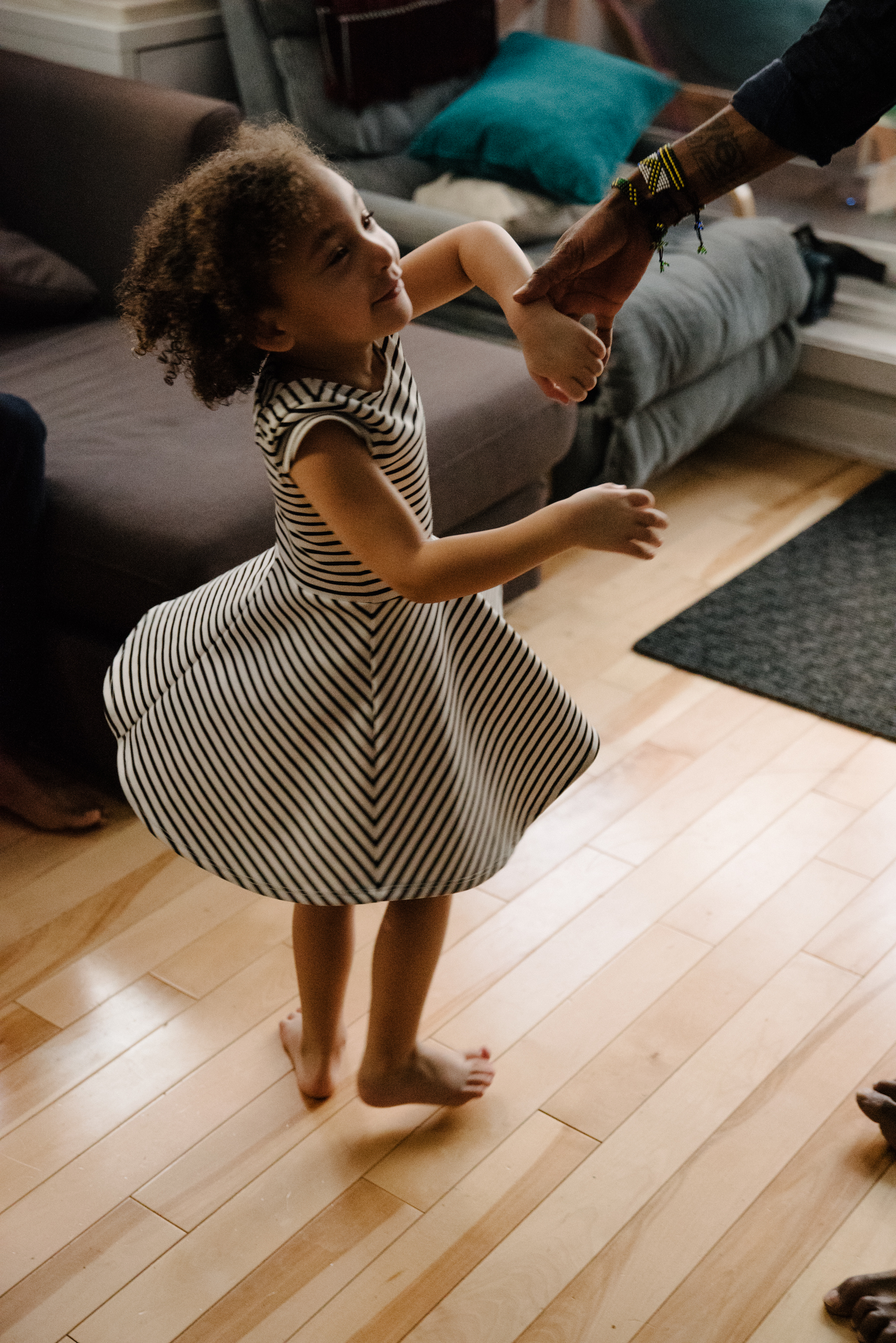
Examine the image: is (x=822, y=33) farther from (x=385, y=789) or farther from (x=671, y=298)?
(x=671, y=298)

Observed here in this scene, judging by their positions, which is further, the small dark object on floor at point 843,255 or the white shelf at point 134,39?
the small dark object on floor at point 843,255

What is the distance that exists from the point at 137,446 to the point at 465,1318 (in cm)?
124

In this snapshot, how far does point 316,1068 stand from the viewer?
1453 mm

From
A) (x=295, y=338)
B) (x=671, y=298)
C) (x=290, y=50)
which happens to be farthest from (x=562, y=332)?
(x=290, y=50)

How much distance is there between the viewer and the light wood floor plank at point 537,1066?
1.38 metres

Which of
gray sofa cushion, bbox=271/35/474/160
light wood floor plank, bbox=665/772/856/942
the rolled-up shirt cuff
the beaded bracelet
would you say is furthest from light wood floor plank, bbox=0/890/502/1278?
gray sofa cushion, bbox=271/35/474/160

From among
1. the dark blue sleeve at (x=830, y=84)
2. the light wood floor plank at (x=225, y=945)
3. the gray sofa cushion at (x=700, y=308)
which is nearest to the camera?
the dark blue sleeve at (x=830, y=84)

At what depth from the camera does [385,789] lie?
1.19 meters

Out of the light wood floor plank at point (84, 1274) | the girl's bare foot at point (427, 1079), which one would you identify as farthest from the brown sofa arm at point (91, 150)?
the light wood floor plank at point (84, 1274)

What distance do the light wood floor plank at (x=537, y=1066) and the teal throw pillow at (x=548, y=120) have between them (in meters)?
1.71

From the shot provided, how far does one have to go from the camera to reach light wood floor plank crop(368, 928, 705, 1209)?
4.54 feet

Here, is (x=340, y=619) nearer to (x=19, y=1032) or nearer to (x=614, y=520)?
(x=614, y=520)

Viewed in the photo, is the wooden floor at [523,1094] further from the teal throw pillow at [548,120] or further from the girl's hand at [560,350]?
the teal throw pillow at [548,120]

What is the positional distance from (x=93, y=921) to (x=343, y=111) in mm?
1895
